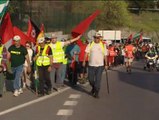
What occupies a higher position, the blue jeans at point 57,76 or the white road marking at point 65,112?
the blue jeans at point 57,76

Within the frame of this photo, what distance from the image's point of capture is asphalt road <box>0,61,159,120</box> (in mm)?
11945

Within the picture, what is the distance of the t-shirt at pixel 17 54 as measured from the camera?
51.7 ft

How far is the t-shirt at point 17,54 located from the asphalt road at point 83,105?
0.95 metres

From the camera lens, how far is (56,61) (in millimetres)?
17391

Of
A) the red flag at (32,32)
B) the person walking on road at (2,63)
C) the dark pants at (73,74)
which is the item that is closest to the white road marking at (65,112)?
the person walking on road at (2,63)

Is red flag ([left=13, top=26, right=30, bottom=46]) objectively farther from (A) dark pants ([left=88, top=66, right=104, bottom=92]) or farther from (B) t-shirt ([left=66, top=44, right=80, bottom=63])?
(A) dark pants ([left=88, top=66, right=104, bottom=92])

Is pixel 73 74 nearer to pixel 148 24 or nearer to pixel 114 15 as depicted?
pixel 114 15

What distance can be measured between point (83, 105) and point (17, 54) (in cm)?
295

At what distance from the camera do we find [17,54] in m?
15.8

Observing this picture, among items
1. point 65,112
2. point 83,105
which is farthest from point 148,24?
point 65,112

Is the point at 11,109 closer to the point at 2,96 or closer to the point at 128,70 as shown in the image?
the point at 2,96

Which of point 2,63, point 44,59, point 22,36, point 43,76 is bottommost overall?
point 43,76

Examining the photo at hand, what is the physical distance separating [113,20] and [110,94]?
66.3 meters

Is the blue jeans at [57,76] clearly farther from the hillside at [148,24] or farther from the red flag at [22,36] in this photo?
the hillside at [148,24]
